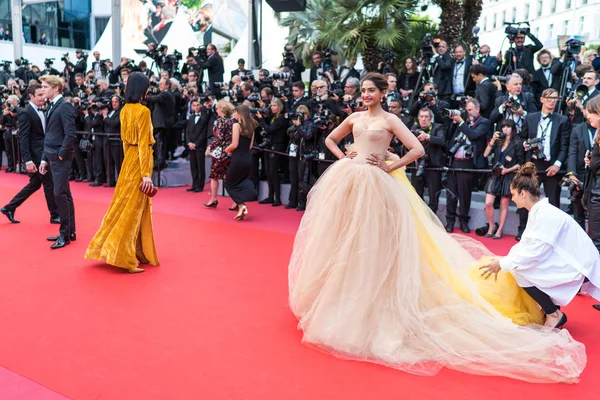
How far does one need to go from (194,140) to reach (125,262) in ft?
16.7

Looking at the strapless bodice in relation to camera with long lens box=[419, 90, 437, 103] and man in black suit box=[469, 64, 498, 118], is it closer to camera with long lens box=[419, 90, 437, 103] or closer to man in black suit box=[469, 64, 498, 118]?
camera with long lens box=[419, 90, 437, 103]

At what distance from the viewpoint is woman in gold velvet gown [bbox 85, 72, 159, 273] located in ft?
17.5

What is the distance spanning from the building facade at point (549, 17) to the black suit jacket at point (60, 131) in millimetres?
27571

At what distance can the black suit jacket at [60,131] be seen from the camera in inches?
239

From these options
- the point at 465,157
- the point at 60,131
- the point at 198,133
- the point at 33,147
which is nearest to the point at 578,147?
the point at 465,157

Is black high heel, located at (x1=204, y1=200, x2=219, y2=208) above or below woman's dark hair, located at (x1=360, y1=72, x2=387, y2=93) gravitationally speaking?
below

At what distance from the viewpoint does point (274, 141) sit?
9328 mm

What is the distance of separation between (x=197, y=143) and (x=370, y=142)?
648 cm

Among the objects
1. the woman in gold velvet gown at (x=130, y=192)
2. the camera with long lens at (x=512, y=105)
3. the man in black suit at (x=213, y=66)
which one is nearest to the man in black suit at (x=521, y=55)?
the camera with long lens at (x=512, y=105)

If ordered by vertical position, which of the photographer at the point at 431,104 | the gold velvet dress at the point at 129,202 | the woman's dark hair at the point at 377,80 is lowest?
the gold velvet dress at the point at 129,202

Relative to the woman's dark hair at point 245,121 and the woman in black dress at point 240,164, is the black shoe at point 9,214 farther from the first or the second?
the woman's dark hair at point 245,121

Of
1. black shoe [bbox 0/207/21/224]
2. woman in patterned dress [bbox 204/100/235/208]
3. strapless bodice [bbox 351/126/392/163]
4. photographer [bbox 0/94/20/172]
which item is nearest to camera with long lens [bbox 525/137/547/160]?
strapless bodice [bbox 351/126/392/163]

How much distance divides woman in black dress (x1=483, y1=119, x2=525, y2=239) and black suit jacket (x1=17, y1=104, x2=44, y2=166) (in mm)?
5456

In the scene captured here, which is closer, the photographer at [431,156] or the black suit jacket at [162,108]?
the photographer at [431,156]
